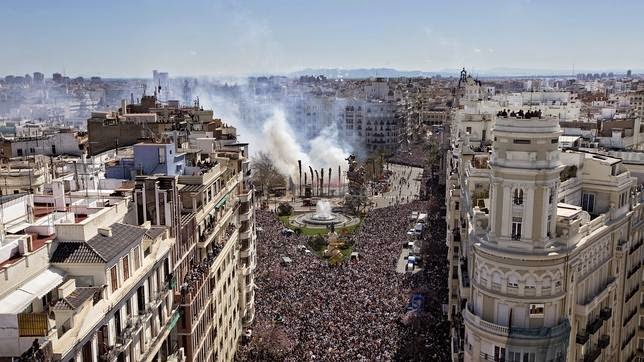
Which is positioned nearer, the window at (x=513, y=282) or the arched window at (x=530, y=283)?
the arched window at (x=530, y=283)

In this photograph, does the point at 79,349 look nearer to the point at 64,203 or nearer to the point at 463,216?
the point at 64,203

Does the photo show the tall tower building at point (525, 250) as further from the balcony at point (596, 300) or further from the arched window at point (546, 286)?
the balcony at point (596, 300)

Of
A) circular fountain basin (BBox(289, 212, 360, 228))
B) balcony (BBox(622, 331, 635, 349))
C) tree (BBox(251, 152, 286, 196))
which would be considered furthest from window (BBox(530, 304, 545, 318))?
tree (BBox(251, 152, 286, 196))

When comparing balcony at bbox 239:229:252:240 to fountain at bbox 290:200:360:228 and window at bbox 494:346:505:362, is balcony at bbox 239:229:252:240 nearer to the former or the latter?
window at bbox 494:346:505:362

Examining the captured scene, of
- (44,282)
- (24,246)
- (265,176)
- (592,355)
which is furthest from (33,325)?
(265,176)

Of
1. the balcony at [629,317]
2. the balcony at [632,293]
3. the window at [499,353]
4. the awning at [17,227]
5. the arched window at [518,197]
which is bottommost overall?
the balcony at [629,317]

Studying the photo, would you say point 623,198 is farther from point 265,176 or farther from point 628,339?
point 265,176

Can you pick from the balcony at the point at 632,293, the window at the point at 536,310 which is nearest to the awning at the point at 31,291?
the window at the point at 536,310

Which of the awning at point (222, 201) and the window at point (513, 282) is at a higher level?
the awning at point (222, 201)

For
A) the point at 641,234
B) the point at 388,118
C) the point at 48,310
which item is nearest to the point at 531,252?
the point at 641,234
